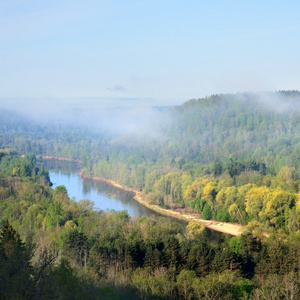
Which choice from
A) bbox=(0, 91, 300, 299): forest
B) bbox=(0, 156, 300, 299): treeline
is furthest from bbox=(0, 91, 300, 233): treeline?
bbox=(0, 156, 300, 299): treeline

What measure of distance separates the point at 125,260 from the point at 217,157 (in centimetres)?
4580

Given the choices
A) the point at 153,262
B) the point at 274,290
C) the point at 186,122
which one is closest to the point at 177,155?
the point at 186,122

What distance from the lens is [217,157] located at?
208ft

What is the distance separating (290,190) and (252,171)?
10992 millimetres

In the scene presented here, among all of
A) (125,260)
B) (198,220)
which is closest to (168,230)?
(125,260)

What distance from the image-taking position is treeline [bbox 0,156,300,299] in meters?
11.3

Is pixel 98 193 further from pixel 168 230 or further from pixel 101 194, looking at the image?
pixel 168 230

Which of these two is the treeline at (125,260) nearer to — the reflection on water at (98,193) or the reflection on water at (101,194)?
the reflection on water at (101,194)

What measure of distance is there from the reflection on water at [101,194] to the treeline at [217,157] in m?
2.52

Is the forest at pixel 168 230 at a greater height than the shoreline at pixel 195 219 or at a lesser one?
greater

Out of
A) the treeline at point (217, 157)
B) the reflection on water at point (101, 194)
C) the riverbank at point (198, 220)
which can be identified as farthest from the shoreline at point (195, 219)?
the treeline at point (217, 157)

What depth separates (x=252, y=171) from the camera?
47.8 meters

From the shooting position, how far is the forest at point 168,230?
536 inches

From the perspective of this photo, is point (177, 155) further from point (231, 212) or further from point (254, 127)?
point (231, 212)
